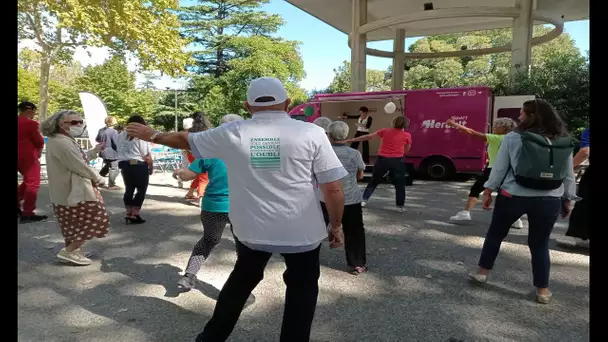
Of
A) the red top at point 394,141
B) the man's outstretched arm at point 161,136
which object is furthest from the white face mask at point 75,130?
the red top at point 394,141

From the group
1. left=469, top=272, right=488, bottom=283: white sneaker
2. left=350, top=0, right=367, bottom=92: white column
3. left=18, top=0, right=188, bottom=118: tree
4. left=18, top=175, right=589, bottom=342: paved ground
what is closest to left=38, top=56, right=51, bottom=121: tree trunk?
left=18, top=0, right=188, bottom=118: tree

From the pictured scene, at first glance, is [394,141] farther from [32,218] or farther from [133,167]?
[32,218]

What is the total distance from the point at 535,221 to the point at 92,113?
11.9 m

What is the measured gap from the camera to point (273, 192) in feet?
7.17

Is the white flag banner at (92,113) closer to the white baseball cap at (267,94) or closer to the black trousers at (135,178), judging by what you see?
the black trousers at (135,178)

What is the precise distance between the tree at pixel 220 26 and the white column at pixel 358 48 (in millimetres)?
19915

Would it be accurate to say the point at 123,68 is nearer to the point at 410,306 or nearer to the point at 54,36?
the point at 54,36

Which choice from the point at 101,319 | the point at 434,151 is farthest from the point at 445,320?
the point at 434,151

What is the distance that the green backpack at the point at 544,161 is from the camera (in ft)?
10.4

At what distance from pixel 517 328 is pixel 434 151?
9.08m

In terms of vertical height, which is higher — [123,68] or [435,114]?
[123,68]

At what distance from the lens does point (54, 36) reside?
58.6 ft

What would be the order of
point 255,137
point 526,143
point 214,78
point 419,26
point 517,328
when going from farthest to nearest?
point 214,78
point 419,26
point 526,143
point 517,328
point 255,137

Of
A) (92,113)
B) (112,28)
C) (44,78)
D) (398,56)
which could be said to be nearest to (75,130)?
(92,113)
